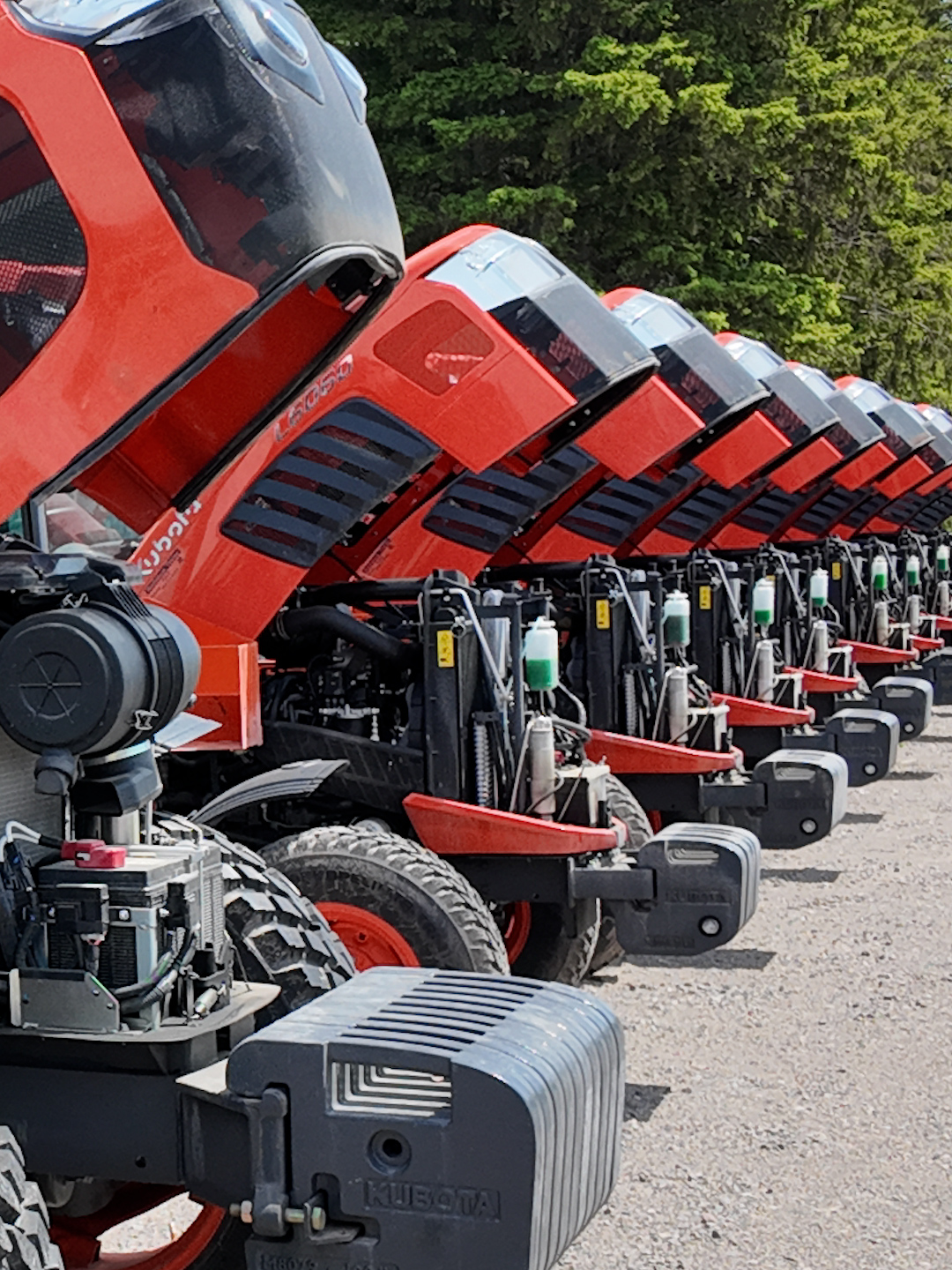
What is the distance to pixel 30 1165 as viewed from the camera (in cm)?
391

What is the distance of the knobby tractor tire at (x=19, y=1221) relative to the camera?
3336 mm

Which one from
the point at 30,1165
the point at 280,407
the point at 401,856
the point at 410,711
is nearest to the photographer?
the point at 30,1165

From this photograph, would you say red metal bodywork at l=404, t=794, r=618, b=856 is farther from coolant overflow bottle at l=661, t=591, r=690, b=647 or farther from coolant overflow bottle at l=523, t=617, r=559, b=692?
coolant overflow bottle at l=661, t=591, r=690, b=647

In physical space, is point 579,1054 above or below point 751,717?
above

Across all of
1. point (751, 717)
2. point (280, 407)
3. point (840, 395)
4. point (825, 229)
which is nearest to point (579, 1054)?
point (280, 407)

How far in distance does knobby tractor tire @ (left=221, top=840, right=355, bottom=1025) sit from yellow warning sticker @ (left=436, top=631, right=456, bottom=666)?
302 cm

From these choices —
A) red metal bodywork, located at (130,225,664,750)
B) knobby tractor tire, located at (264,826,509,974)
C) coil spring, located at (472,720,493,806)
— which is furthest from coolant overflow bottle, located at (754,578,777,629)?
knobby tractor tire, located at (264,826,509,974)

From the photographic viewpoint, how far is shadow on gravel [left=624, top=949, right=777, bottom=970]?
914 centimetres

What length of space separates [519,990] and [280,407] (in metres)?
1.43

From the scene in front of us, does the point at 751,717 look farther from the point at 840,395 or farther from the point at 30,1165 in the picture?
the point at 30,1165

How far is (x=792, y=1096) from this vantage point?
7.02 m

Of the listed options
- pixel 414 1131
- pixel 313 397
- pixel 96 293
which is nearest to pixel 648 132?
pixel 313 397

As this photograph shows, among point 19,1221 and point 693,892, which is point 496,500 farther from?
point 19,1221

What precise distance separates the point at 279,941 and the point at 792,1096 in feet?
10.4
